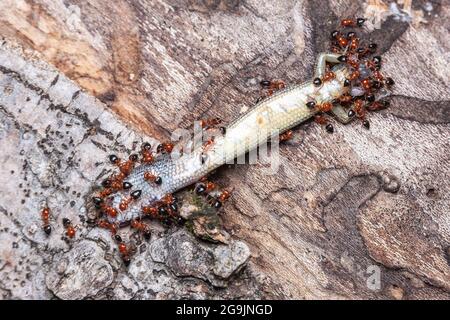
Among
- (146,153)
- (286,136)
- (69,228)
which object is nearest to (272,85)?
(286,136)

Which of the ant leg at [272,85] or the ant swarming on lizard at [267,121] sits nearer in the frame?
the ant swarming on lizard at [267,121]

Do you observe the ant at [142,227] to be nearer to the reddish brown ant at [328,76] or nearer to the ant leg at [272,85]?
the ant leg at [272,85]

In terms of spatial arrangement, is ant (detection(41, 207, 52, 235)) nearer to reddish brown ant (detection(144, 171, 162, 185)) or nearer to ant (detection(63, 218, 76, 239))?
ant (detection(63, 218, 76, 239))

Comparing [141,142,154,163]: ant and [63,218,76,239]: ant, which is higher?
[141,142,154,163]: ant

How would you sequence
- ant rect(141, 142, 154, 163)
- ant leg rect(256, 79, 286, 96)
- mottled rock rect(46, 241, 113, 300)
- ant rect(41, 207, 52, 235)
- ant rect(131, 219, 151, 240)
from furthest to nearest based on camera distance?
ant leg rect(256, 79, 286, 96) < ant rect(141, 142, 154, 163) < ant rect(131, 219, 151, 240) < ant rect(41, 207, 52, 235) < mottled rock rect(46, 241, 113, 300)

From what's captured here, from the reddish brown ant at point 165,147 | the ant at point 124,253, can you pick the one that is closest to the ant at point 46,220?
the ant at point 124,253

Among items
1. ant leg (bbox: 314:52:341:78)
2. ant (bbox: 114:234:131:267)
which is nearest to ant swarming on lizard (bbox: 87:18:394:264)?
ant leg (bbox: 314:52:341:78)

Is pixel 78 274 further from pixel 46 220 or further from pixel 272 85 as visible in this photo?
pixel 272 85

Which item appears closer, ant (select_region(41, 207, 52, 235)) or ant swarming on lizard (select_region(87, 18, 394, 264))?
ant (select_region(41, 207, 52, 235))
